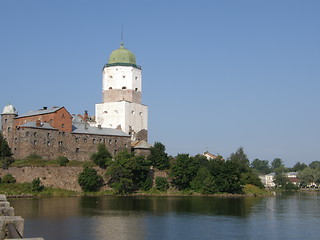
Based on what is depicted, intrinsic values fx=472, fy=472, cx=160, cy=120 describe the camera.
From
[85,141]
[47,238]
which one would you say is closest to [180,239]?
[47,238]

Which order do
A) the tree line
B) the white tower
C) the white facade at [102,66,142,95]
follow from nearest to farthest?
the tree line < the white tower < the white facade at [102,66,142,95]

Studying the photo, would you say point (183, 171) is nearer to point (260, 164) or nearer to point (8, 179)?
point (8, 179)

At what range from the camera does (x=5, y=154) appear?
5241cm

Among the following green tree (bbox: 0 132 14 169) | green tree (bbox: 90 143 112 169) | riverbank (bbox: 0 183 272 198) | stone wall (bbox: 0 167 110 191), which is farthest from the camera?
green tree (bbox: 90 143 112 169)

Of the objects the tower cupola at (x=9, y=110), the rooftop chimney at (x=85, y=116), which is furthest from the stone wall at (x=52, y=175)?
the rooftop chimney at (x=85, y=116)

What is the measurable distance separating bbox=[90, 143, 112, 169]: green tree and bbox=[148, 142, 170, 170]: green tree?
222 inches

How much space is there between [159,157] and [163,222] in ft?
92.9

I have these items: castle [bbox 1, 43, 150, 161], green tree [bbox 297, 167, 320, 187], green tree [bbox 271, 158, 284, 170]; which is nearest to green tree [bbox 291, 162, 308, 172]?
green tree [bbox 271, 158, 284, 170]

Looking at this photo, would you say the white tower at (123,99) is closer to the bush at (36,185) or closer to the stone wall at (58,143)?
the stone wall at (58,143)

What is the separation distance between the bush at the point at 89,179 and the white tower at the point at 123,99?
42.4 ft

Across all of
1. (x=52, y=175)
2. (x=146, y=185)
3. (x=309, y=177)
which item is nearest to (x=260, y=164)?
(x=309, y=177)

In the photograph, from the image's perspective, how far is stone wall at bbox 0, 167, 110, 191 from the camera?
5022 centimetres

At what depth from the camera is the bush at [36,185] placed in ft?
161

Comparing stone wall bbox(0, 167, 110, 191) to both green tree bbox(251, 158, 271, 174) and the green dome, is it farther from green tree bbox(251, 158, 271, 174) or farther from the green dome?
green tree bbox(251, 158, 271, 174)
